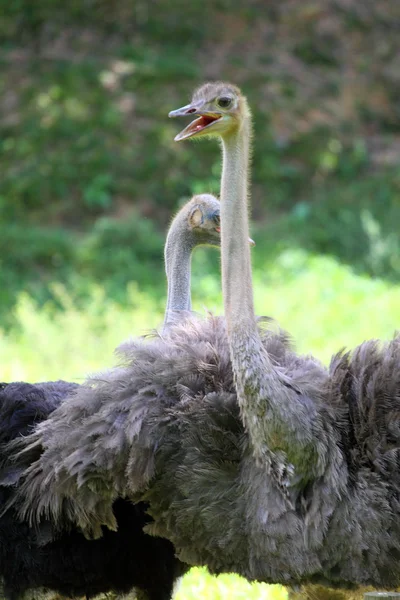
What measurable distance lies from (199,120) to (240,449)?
3.35ft

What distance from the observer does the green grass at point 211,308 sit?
8.19 meters

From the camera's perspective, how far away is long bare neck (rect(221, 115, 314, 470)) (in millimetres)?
3619

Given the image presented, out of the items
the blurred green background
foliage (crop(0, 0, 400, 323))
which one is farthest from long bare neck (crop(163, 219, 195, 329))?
foliage (crop(0, 0, 400, 323))

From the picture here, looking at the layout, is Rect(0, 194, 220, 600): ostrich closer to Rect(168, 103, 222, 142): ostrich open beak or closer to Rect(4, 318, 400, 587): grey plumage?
Rect(4, 318, 400, 587): grey plumage

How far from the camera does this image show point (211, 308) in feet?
25.9

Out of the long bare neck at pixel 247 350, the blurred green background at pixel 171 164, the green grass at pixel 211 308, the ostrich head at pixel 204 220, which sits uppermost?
the blurred green background at pixel 171 164

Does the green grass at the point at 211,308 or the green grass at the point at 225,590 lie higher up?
the green grass at the point at 211,308

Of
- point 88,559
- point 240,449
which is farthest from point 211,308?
point 240,449

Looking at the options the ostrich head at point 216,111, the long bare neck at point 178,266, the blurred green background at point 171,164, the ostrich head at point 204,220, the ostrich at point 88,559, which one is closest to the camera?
the ostrich head at point 216,111

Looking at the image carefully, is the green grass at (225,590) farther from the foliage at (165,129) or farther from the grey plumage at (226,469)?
the foliage at (165,129)

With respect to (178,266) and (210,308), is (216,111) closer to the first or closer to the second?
(178,266)

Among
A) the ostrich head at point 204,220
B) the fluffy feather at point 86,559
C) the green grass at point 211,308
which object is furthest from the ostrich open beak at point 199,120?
the green grass at point 211,308

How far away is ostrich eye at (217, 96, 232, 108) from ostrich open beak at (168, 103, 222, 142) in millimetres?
37

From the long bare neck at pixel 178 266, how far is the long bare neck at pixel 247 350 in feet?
4.11
